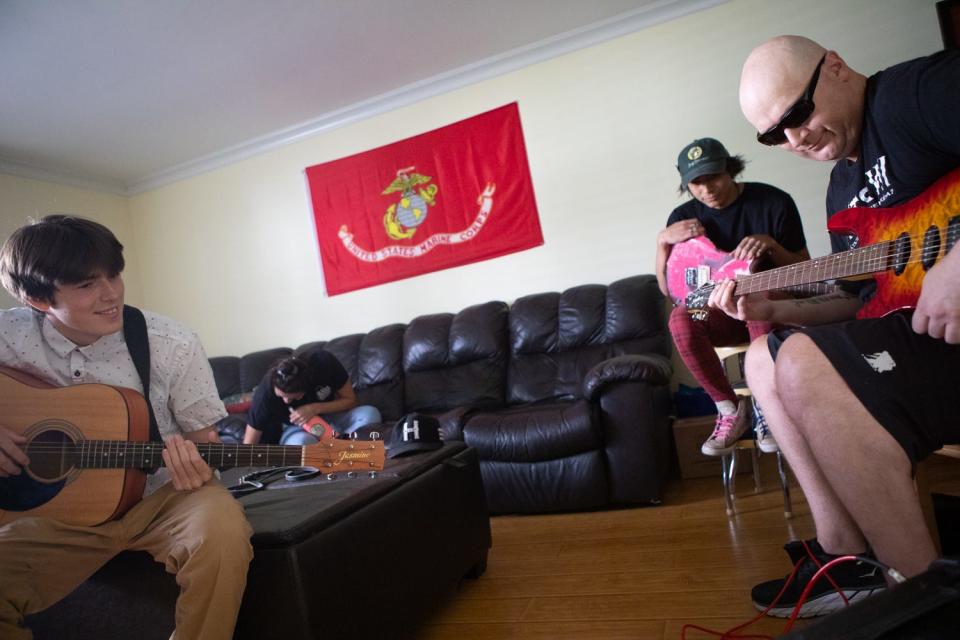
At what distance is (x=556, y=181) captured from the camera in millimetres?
3830

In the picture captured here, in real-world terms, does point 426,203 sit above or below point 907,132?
above

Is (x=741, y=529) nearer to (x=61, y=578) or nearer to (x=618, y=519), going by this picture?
(x=618, y=519)

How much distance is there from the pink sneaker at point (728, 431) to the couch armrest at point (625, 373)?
37 cm

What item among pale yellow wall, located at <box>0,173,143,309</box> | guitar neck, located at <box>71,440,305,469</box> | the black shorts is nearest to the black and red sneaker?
the black shorts

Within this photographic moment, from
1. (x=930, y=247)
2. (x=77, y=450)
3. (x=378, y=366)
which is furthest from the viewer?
(x=378, y=366)

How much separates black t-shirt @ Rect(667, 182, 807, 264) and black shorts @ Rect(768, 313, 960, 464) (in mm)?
1418

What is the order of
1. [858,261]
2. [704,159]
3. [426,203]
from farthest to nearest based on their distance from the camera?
[426,203], [704,159], [858,261]

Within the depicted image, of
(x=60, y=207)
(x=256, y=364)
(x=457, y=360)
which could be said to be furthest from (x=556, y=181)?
(x=60, y=207)

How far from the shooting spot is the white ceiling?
9.63 feet

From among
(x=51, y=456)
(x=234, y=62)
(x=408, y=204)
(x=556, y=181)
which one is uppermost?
(x=234, y=62)

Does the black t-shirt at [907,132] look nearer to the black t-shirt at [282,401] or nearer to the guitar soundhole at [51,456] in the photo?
the guitar soundhole at [51,456]

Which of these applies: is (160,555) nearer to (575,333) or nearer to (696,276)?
(696,276)

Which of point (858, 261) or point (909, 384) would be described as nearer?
point (909, 384)

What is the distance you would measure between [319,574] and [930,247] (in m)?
1.35
